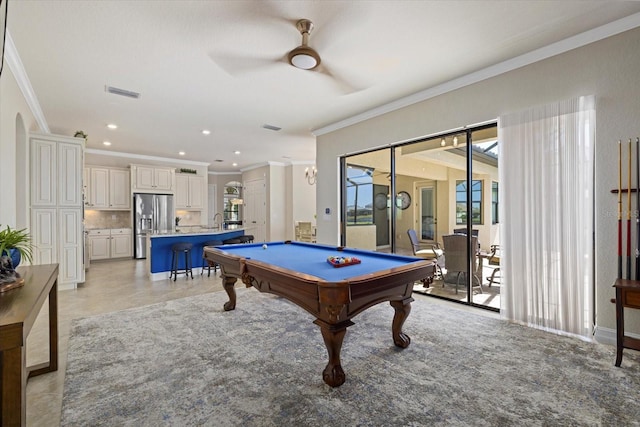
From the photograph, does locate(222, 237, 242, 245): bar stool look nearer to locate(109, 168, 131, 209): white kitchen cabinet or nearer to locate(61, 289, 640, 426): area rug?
locate(61, 289, 640, 426): area rug

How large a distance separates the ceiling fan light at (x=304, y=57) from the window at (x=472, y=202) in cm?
253

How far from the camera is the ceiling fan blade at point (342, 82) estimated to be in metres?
3.34

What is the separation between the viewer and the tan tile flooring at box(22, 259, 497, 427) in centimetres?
190

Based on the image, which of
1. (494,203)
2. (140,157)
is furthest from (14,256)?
(140,157)

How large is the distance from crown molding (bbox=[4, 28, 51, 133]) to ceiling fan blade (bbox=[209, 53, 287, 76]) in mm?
1725

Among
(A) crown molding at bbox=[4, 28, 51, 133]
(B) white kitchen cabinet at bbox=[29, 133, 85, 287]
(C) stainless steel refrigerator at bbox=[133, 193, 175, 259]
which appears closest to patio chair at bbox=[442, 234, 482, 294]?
(A) crown molding at bbox=[4, 28, 51, 133]

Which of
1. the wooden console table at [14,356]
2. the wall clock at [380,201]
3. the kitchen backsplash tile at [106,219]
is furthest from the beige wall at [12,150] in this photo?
the wall clock at [380,201]

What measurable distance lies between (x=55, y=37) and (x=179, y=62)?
1029mm

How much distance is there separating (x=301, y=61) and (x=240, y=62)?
34.3 inches

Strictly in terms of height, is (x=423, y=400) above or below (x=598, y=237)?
below

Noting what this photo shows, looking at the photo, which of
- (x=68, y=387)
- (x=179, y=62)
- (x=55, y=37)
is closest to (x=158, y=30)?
(x=179, y=62)

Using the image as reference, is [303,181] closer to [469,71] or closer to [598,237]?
[469,71]

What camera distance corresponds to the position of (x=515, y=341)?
270 centimetres

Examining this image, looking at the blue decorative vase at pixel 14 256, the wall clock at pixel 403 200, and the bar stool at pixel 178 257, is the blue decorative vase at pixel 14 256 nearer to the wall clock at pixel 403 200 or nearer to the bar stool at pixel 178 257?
the bar stool at pixel 178 257
